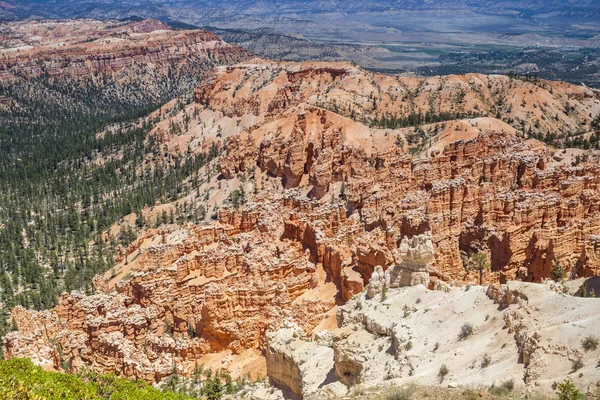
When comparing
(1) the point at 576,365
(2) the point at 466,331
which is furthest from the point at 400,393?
(2) the point at 466,331

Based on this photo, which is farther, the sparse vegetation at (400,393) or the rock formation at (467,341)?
the rock formation at (467,341)

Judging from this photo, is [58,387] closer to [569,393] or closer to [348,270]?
[569,393]

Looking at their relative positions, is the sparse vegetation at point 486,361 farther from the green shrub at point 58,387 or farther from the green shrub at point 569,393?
the green shrub at point 58,387

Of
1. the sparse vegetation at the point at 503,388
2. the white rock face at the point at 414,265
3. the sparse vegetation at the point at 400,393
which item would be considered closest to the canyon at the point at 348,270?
the white rock face at the point at 414,265

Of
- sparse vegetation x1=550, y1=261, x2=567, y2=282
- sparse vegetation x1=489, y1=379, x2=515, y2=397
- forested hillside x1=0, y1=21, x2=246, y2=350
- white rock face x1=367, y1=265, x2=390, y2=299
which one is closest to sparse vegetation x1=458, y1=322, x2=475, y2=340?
sparse vegetation x1=489, y1=379, x2=515, y2=397

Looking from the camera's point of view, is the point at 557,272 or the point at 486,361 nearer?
the point at 486,361

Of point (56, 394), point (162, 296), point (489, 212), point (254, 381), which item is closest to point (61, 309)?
point (162, 296)

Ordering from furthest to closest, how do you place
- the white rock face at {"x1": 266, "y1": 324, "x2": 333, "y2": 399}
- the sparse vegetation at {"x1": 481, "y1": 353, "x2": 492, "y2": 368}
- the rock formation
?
the white rock face at {"x1": 266, "y1": 324, "x2": 333, "y2": 399}, the sparse vegetation at {"x1": 481, "y1": 353, "x2": 492, "y2": 368}, the rock formation

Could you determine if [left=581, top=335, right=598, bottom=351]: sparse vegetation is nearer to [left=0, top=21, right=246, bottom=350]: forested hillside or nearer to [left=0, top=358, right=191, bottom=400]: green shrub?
[left=0, top=358, right=191, bottom=400]: green shrub
